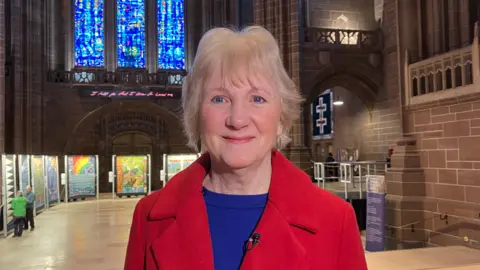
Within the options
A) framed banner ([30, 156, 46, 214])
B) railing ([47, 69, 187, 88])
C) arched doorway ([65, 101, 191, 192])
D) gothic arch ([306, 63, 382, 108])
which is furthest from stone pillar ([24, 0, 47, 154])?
gothic arch ([306, 63, 382, 108])

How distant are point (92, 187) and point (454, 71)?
12.7m

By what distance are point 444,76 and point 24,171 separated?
9366 mm

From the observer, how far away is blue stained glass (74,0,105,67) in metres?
19.4

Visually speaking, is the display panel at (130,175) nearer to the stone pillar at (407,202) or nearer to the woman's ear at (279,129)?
the stone pillar at (407,202)

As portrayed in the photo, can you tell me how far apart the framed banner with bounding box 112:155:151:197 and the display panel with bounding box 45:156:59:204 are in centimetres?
210

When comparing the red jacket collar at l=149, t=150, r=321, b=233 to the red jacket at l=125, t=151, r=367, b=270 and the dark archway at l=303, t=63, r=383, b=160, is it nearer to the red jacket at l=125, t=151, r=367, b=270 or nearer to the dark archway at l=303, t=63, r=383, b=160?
the red jacket at l=125, t=151, r=367, b=270

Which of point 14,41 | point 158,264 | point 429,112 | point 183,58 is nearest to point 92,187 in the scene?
point 14,41

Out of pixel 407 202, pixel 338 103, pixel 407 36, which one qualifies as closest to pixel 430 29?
pixel 407 36

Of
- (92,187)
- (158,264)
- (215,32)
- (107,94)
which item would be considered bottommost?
(92,187)

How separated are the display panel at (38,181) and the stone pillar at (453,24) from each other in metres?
10.2

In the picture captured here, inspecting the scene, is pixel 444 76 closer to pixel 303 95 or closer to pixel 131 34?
pixel 303 95

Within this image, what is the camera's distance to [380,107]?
16578mm

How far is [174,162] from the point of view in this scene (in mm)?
15805

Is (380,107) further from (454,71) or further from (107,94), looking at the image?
(107,94)
